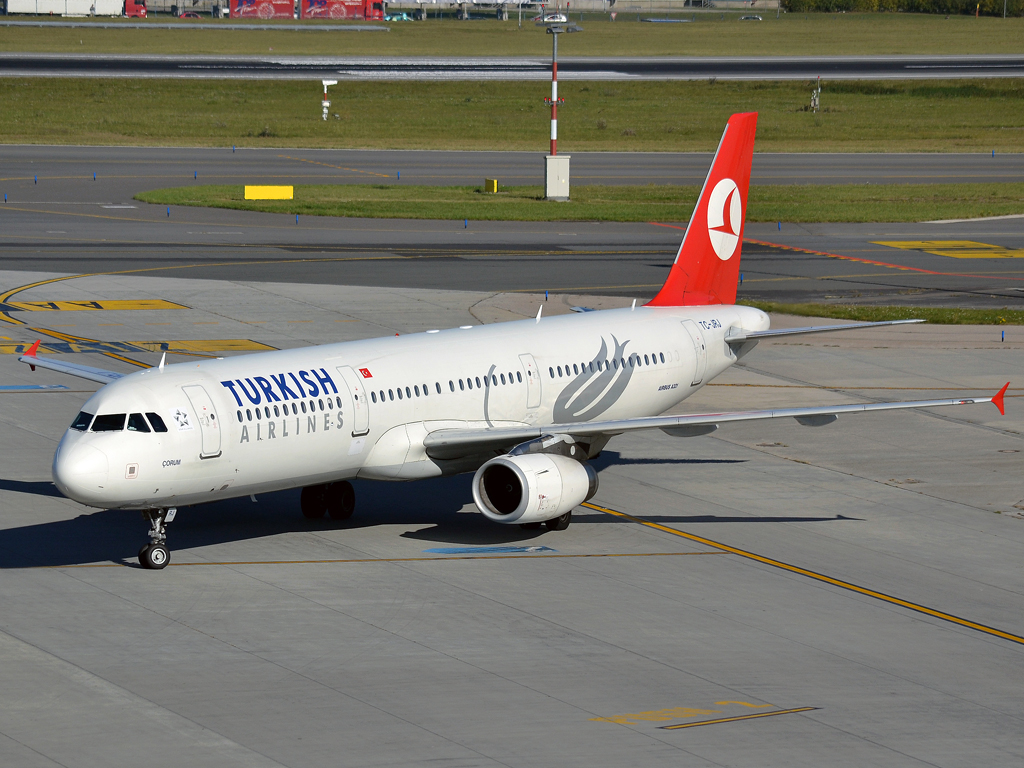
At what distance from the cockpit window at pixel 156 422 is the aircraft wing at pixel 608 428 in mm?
5809

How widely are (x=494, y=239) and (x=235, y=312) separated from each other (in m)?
22.6

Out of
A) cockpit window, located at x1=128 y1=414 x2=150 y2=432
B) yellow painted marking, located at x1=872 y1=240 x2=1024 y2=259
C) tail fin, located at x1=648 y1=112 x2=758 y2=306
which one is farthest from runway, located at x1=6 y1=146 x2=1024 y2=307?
cockpit window, located at x1=128 y1=414 x2=150 y2=432

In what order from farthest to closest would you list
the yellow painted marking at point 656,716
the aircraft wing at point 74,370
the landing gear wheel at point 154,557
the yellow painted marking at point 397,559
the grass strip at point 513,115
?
the grass strip at point 513,115
the aircraft wing at point 74,370
the yellow painted marking at point 397,559
the landing gear wheel at point 154,557
the yellow painted marking at point 656,716

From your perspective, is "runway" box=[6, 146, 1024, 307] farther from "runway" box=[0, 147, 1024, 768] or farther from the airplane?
the airplane

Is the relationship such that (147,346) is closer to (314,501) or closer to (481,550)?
(314,501)

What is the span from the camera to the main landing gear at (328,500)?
29672 millimetres

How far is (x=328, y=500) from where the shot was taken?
97.9 feet

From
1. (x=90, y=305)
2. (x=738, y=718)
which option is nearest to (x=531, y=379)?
(x=738, y=718)

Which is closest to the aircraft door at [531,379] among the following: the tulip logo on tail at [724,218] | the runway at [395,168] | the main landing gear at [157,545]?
the tulip logo on tail at [724,218]

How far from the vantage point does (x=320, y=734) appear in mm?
18938

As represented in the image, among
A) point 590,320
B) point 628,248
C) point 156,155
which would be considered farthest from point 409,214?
point 590,320

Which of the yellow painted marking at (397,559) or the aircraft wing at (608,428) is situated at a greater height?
the aircraft wing at (608,428)

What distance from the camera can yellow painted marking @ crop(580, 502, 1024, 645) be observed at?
24125mm

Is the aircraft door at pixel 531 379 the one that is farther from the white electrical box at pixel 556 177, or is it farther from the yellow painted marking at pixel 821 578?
the white electrical box at pixel 556 177
